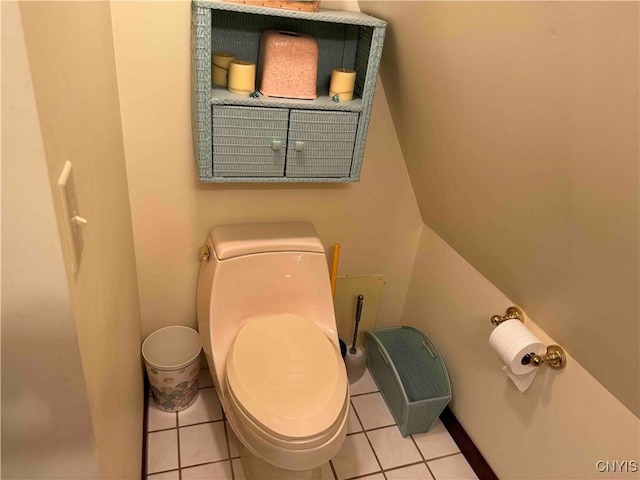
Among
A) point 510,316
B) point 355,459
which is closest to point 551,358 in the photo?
point 510,316

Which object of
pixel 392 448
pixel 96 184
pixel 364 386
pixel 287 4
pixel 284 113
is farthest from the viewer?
pixel 364 386

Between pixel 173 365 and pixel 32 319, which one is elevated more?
pixel 32 319

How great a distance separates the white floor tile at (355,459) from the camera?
164cm

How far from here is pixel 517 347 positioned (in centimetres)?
132

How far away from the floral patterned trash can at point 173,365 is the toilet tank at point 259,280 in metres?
0.15

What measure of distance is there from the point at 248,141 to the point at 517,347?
96 centimetres

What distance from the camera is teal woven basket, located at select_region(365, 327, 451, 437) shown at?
173cm

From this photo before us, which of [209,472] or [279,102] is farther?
[209,472]

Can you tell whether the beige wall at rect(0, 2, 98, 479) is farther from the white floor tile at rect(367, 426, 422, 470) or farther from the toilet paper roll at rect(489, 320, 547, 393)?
the white floor tile at rect(367, 426, 422, 470)

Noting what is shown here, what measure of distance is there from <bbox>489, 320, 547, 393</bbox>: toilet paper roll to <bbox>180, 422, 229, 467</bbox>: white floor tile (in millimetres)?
989

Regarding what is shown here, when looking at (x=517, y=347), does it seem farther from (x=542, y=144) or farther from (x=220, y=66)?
(x=220, y=66)

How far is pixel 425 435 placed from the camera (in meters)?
1.81

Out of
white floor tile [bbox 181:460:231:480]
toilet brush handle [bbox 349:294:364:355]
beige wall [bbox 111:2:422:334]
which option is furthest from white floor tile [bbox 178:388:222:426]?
toilet brush handle [bbox 349:294:364:355]

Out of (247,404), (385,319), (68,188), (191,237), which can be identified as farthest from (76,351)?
(385,319)
